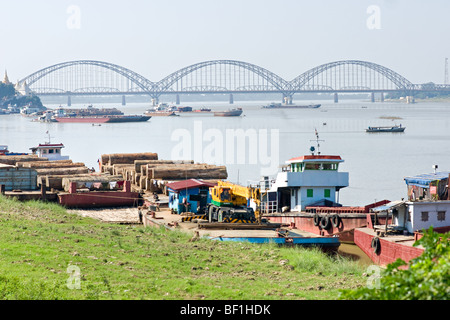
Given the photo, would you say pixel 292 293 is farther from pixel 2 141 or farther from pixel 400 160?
pixel 2 141

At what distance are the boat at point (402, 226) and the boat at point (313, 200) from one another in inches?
43.0

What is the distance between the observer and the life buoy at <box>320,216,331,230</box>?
27513 mm

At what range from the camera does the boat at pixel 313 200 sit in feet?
90.4

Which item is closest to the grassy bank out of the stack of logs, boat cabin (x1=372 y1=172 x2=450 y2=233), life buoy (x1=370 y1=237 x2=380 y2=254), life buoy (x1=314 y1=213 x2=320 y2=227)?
life buoy (x1=370 y1=237 x2=380 y2=254)

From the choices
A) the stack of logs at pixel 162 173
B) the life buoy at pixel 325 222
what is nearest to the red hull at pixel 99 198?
the stack of logs at pixel 162 173

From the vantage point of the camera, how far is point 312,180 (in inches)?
1171

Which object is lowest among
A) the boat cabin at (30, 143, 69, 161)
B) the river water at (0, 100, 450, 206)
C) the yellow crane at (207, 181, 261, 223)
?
the river water at (0, 100, 450, 206)

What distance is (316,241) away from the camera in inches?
922

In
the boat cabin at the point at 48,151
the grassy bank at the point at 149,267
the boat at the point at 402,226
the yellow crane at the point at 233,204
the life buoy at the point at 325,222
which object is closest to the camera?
the grassy bank at the point at 149,267

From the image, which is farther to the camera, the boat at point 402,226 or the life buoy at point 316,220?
the life buoy at point 316,220

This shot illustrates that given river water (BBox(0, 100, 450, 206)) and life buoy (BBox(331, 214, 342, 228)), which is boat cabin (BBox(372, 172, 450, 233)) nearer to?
life buoy (BBox(331, 214, 342, 228))

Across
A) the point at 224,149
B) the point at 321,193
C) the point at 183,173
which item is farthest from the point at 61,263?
the point at 224,149

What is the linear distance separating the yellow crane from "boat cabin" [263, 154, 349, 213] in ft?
4.37

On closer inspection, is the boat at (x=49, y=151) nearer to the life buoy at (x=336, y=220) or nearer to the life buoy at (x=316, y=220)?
the life buoy at (x=316, y=220)
